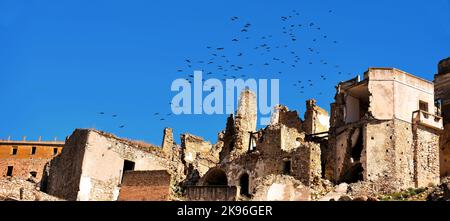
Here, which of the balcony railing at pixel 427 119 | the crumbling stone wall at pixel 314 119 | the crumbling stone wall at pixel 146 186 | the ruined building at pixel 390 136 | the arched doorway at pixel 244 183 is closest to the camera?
the crumbling stone wall at pixel 146 186

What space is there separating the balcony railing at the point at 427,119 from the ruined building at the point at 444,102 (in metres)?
2.79

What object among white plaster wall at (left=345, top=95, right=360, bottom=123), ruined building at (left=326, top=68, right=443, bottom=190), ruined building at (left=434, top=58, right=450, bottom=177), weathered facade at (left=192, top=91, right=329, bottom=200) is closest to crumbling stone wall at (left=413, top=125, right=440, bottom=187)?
ruined building at (left=326, top=68, right=443, bottom=190)

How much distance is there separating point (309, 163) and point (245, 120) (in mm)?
12744

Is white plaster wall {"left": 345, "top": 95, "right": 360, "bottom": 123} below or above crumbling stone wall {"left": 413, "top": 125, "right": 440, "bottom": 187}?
above

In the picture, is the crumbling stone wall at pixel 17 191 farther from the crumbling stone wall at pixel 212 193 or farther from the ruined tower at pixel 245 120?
the ruined tower at pixel 245 120

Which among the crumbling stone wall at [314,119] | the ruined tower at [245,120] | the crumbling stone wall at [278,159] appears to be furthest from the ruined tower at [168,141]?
the crumbling stone wall at [314,119]

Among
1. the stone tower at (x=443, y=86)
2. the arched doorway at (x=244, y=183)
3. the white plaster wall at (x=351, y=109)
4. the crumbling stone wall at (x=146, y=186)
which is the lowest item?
the crumbling stone wall at (x=146, y=186)

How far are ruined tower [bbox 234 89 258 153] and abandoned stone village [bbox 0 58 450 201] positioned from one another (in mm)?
2235

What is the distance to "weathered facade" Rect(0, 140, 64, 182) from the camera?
72250mm

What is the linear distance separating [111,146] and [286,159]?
1127 centimetres

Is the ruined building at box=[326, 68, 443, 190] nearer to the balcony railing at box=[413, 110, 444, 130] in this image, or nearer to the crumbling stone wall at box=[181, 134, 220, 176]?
the balcony railing at box=[413, 110, 444, 130]

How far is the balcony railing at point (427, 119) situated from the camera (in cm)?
4591

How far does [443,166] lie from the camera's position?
49.6m
